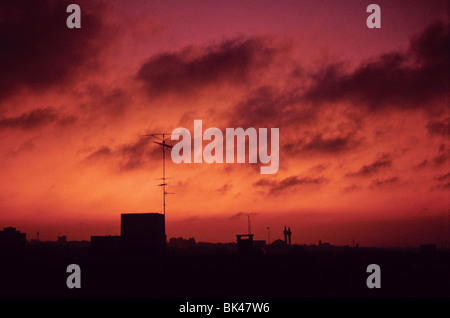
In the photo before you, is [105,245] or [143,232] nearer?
[143,232]

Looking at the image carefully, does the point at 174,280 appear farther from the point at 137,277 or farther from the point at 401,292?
the point at 401,292

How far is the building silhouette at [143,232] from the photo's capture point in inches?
2393

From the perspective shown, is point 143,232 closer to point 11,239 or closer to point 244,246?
point 244,246

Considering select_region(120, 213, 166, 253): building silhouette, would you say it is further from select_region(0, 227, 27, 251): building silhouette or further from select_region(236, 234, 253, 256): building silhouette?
select_region(0, 227, 27, 251): building silhouette

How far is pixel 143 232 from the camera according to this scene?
61281 millimetres

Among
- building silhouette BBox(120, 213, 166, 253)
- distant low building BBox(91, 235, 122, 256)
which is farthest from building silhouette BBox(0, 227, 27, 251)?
building silhouette BBox(120, 213, 166, 253)

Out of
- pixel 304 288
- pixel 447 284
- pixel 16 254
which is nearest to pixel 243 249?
pixel 304 288

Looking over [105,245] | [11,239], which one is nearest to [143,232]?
[105,245]

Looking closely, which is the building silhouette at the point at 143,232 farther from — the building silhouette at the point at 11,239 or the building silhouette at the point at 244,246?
the building silhouette at the point at 11,239

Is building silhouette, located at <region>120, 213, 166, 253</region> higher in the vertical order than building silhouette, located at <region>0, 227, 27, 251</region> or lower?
higher

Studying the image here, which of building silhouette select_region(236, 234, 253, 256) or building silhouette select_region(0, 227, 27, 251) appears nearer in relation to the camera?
building silhouette select_region(236, 234, 253, 256)

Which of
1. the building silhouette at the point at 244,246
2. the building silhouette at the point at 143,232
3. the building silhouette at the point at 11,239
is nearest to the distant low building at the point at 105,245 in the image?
the building silhouette at the point at 143,232

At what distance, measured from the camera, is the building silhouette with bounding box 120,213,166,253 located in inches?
2393
